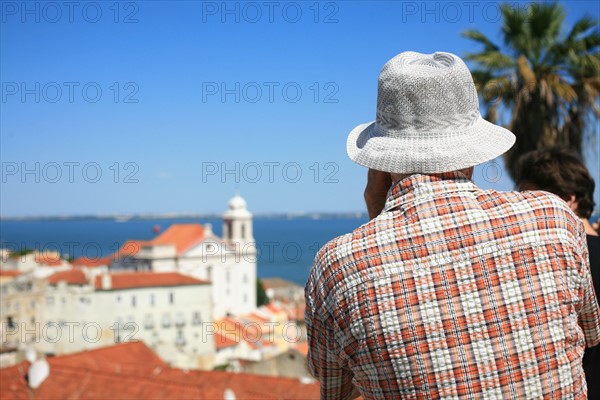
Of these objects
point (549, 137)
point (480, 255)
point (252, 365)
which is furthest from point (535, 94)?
point (252, 365)

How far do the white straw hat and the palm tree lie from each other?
7.16m

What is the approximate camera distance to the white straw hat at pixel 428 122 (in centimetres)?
157

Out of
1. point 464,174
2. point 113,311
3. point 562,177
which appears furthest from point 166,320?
point 464,174

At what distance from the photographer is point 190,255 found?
6962 centimetres

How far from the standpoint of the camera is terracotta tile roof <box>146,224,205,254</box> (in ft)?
232

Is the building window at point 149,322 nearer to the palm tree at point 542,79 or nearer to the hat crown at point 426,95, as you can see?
the palm tree at point 542,79

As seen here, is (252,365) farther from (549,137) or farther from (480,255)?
(480,255)

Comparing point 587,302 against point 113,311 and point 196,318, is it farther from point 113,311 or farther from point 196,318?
point 196,318

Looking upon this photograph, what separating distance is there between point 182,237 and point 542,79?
221 feet

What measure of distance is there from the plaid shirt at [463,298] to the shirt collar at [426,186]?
26mm

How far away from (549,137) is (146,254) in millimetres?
59642

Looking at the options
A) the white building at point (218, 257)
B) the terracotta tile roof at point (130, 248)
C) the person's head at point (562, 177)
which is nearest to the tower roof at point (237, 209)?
the white building at point (218, 257)

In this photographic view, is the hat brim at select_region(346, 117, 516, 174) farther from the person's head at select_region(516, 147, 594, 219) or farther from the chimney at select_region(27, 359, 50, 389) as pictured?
the chimney at select_region(27, 359, 50, 389)

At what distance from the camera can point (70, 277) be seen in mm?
44844
